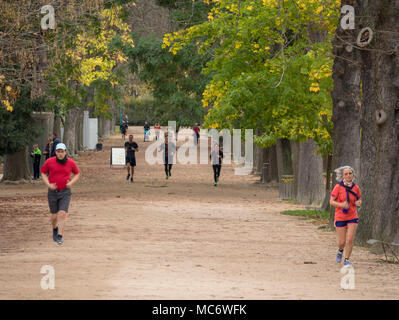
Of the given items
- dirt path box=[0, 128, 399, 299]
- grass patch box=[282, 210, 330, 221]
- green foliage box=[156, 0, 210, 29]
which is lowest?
grass patch box=[282, 210, 330, 221]

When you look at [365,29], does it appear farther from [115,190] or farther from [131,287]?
[115,190]

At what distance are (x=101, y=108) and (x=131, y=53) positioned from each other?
13940mm

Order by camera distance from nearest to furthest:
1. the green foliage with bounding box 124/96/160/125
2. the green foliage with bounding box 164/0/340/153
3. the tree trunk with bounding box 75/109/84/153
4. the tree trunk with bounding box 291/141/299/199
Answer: the green foliage with bounding box 164/0/340/153 → the tree trunk with bounding box 291/141/299/199 → the tree trunk with bounding box 75/109/84/153 → the green foliage with bounding box 124/96/160/125

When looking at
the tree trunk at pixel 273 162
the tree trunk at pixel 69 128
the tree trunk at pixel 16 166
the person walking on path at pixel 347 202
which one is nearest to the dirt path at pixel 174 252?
the person walking on path at pixel 347 202

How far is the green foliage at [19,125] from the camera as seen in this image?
32.0m

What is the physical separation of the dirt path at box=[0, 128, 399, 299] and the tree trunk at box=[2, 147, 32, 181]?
6.03m

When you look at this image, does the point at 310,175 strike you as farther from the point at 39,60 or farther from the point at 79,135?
the point at 79,135

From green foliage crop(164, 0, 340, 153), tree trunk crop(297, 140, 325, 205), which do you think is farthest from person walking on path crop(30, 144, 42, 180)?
tree trunk crop(297, 140, 325, 205)

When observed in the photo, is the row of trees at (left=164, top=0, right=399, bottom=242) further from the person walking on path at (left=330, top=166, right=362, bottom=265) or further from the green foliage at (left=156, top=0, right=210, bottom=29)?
the green foliage at (left=156, top=0, right=210, bottom=29)

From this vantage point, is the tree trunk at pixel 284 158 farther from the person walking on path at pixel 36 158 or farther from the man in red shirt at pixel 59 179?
the man in red shirt at pixel 59 179

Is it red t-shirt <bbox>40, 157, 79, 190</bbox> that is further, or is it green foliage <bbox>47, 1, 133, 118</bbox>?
green foliage <bbox>47, 1, 133, 118</bbox>

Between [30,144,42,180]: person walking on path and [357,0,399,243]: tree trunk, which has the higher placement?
[357,0,399,243]: tree trunk

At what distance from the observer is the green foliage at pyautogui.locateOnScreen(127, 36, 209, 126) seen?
163 feet

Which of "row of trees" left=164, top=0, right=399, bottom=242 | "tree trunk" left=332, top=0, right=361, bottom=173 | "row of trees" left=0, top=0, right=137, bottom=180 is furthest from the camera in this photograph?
"row of trees" left=0, top=0, right=137, bottom=180
